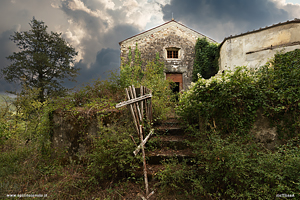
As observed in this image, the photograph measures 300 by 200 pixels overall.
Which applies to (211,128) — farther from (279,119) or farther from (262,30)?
(262,30)

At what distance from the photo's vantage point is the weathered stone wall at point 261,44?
673cm

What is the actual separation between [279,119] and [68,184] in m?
4.99

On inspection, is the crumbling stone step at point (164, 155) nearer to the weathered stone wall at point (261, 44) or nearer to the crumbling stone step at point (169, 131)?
the crumbling stone step at point (169, 131)

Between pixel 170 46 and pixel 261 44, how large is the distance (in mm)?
5718

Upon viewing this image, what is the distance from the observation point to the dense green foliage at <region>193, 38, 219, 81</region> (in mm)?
10930

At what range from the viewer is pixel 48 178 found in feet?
12.3

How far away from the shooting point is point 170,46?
11266 millimetres

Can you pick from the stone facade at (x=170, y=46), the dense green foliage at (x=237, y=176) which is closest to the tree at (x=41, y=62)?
the stone facade at (x=170, y=46)

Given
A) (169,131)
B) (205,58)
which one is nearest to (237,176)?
(169,131)

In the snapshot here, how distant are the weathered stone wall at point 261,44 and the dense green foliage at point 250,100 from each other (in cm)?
311

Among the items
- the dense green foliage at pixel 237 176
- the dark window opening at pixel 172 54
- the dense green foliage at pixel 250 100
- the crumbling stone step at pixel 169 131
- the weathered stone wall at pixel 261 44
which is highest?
the dark window opening at pixel 172 54

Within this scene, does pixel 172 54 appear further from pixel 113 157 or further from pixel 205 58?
pixel 113 157

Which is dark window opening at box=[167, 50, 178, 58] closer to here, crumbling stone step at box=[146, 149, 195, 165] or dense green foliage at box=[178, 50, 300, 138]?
dense green foliage at box=[178, 50, 300, 138]

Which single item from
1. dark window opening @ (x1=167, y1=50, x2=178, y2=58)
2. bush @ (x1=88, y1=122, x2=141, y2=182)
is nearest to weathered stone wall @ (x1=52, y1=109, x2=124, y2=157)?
bush @ (x1=88, y1=122, x2=141, y2=182)
